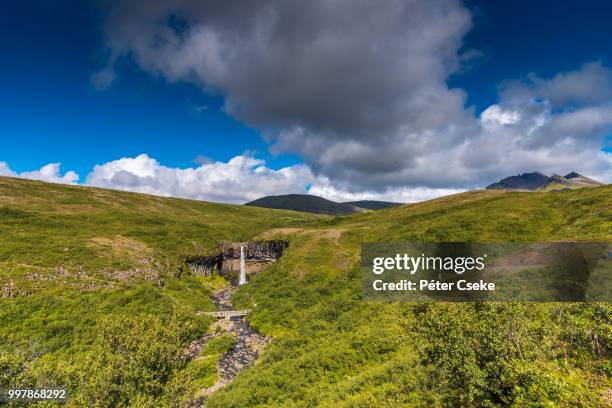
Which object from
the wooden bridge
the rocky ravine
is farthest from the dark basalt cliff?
the rocky ravine

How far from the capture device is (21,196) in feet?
484

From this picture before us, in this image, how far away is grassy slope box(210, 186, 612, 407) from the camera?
60.7 feet

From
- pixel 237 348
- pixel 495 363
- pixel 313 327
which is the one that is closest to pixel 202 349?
pixel 237 348

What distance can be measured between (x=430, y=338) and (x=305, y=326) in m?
39.1

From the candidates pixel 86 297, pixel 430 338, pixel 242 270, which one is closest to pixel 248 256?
pixel 242 270

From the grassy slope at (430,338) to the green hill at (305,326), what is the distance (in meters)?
0.16

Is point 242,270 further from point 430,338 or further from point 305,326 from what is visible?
point 430,338

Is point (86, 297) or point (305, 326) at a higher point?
point (86, 297)

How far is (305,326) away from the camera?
57.0 metres

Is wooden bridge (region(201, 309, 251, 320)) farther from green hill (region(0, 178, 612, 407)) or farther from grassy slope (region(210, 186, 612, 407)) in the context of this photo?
grassy slope (region(210, 186, 612, 407))

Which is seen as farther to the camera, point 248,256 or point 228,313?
point 248,256

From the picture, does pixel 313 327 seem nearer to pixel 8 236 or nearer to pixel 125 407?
pixel 125 407

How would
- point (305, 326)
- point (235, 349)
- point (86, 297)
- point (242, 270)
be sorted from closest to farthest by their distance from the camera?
1. point (305, 326)
2. point (235, 349)
3. point (86, 297)
4. point (242, 270)

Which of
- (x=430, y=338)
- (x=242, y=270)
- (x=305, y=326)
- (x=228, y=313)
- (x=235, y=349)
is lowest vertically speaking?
(x=235, y=349)
